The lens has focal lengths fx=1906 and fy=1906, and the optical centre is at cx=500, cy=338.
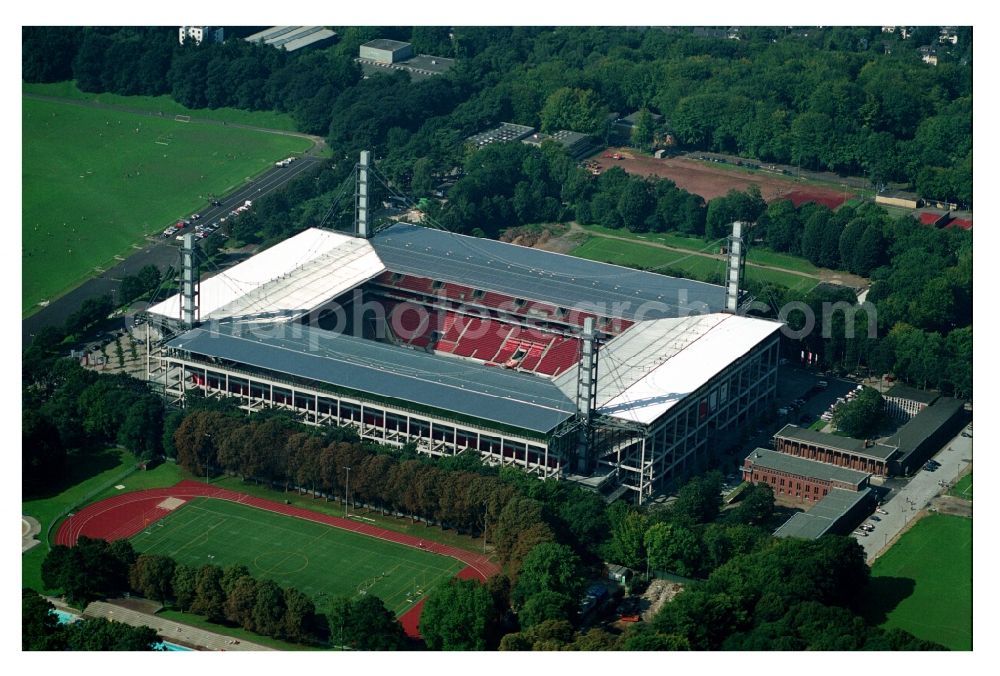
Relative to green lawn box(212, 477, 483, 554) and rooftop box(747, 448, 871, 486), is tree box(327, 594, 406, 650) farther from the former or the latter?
rooftop box(747, 448, 871, 486)

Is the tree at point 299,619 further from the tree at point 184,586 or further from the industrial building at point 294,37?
the industrial building at point 294,37

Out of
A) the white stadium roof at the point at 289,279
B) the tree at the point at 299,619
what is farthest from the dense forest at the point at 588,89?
the tree at the point at 299,619

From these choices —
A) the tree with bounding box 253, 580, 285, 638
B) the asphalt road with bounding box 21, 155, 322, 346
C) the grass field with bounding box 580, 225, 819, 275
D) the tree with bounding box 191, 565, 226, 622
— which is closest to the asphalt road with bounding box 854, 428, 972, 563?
the grass field with bounding box 580, 225, 819, 275

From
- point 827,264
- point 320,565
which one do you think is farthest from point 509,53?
point 320,565

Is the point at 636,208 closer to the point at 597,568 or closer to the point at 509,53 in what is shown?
the point at 509,53

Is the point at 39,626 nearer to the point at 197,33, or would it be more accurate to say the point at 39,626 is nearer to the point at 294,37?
the point at 197,33
